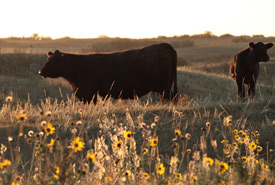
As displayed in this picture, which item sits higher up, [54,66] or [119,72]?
[54,66]

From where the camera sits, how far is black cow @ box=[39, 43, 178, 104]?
11.7 metres

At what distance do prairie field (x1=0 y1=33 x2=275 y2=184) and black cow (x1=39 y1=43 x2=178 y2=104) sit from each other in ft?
1.64

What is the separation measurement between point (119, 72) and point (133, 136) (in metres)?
3.97

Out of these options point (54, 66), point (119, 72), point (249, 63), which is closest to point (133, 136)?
point (119, 72)

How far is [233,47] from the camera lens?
2199 inches

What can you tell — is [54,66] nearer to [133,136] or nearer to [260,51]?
[133,136]

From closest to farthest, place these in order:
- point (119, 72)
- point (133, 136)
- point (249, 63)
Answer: point (133, 136), point (119, 72), point (249, 63)

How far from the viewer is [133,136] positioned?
794 cm

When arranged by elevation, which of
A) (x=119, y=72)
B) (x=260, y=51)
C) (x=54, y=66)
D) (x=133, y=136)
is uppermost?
(x=260, y=51)

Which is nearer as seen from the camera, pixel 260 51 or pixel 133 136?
pixel 133 136

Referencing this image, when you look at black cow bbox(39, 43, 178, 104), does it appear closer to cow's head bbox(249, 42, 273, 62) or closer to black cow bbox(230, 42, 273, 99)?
black cow bbox(230, 42, 273, 99)

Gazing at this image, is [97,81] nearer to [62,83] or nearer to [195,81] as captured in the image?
[62,83]

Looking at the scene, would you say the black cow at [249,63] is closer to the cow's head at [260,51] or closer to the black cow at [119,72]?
the cow's head at [260,51]

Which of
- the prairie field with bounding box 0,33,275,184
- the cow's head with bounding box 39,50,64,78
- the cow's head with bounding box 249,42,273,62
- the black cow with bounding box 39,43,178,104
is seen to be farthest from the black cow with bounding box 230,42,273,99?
the cow's head with bounding box 39,50,64,78
